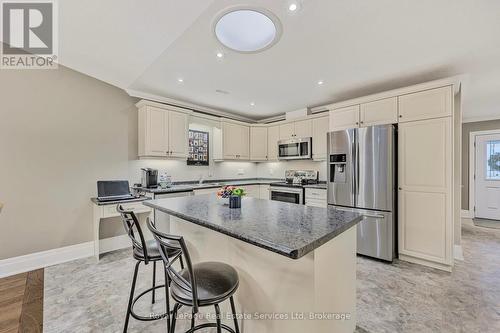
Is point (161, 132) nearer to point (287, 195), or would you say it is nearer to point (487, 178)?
point (287, 195)

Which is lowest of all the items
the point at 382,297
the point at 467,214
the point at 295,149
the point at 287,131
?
the point at 382,297

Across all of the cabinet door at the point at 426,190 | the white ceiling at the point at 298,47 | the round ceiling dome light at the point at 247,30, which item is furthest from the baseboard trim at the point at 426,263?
the round ceiling dome light at the point at 247,30

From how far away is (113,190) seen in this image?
327cm

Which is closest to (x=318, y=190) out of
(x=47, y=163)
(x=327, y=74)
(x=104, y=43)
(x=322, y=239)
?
(x=327, y=74)

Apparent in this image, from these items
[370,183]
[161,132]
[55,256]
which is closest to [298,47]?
[370,183]

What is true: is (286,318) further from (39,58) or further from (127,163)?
(39,58)

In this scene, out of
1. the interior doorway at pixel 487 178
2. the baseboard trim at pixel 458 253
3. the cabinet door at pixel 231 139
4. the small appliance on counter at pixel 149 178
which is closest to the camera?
the baseboard trim at pixel 458 253

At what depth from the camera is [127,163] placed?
3.66 m

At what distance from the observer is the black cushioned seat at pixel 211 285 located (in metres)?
1.14

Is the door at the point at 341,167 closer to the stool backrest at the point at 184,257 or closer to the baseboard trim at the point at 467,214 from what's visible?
the stool backrest at the point at 184,257

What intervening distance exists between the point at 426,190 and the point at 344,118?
1.50 meters

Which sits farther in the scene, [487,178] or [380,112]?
[487,178]

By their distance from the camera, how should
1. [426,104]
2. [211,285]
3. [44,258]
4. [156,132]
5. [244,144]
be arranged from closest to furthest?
1. [211,285]
2. [426,104]
3. [44,258]
4. [156,132]
5. [244,144]

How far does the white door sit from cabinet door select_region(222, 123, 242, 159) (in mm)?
5859
